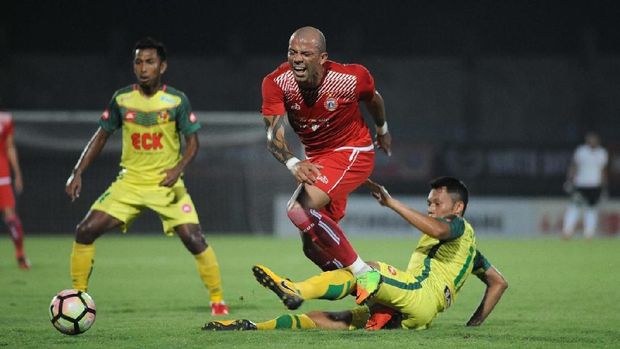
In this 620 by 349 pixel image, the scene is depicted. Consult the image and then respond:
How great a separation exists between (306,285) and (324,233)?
1.61 ft

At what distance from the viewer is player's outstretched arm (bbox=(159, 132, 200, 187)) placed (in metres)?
8.15

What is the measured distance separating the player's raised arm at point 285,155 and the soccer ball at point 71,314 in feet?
5.13

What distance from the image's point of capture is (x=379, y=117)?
7164 mm

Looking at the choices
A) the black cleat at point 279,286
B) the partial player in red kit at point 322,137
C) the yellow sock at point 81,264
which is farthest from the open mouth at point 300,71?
the yellow sock at point 81,264

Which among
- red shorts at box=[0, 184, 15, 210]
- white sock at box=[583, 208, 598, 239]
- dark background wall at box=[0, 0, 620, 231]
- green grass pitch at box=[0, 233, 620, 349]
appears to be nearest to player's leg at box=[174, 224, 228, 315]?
green grass pitch at box=[0, 233, 620, 349]

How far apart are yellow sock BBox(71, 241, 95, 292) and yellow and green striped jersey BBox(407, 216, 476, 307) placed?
2.71 meters

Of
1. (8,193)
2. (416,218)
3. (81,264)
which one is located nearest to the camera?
(416,218)

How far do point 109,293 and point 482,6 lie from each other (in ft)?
74.1

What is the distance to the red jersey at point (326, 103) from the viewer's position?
6.59 meters

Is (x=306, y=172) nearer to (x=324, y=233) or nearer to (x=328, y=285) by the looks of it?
(x=324, y=233)

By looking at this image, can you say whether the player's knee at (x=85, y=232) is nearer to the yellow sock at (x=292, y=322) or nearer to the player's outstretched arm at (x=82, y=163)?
the player's outstretched arm at (x=82, y=163)

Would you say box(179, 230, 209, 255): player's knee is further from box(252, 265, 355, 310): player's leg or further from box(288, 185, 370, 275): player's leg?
box(252, 265, 355, 310): player's leg

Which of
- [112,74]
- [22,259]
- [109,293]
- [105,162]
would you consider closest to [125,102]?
[109,293]

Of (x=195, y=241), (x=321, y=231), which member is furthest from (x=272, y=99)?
(x=195, y=241)
